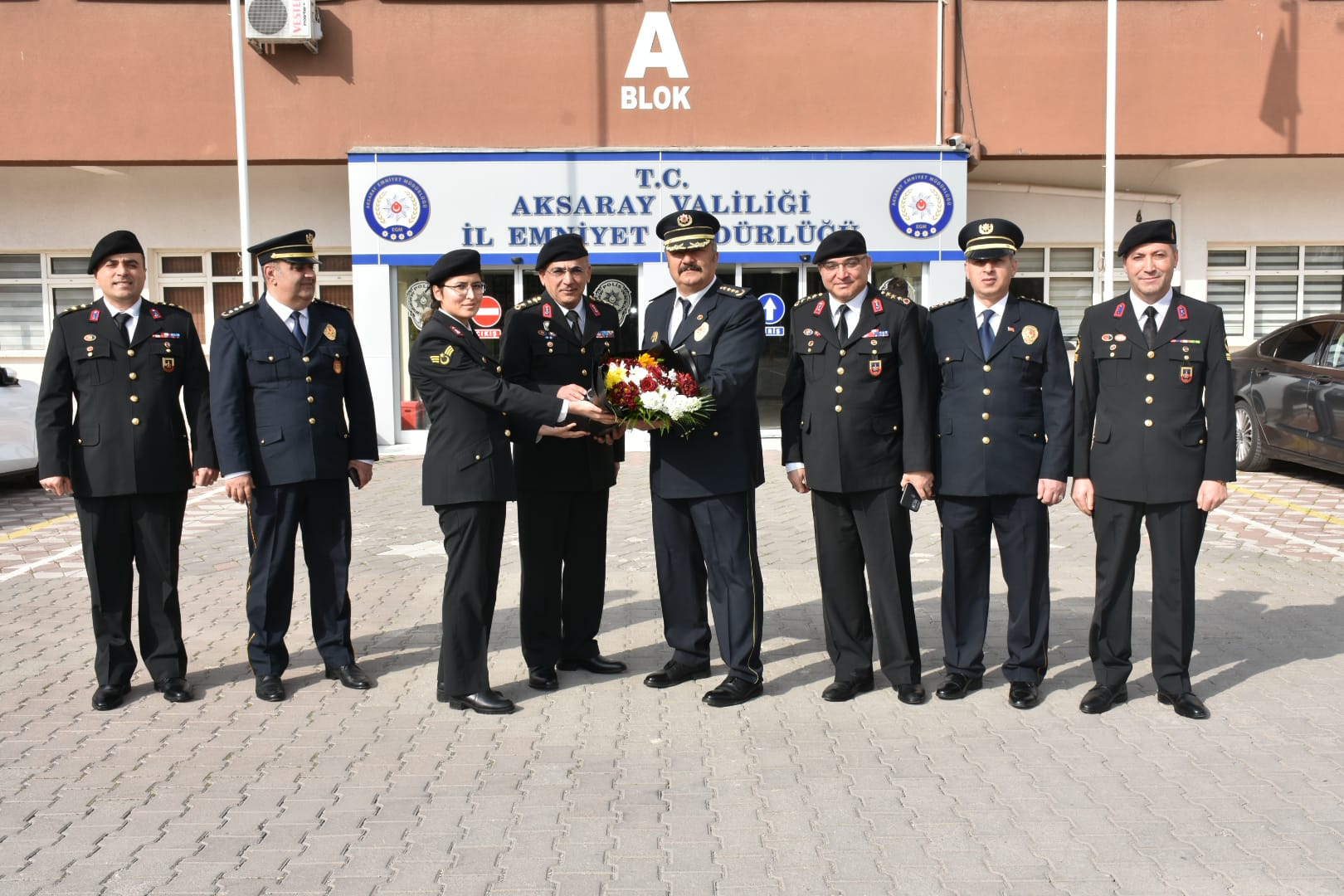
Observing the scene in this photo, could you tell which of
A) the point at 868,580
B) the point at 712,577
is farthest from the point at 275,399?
the point at 868,580

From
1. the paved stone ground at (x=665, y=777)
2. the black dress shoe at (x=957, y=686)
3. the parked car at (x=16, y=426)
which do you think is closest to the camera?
the paved stone ground at (x=665, y=777)

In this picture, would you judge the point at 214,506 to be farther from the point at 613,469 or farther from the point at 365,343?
the point at 613,469

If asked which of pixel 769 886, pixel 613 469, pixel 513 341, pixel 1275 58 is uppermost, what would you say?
pixel 1275 58

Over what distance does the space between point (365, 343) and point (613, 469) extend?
1080 centimetres

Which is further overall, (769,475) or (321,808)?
(769,475)

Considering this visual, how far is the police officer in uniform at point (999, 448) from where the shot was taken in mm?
5113

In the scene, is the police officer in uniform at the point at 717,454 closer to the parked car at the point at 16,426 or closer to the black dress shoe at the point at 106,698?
the black dress shoe at the point at 106,698

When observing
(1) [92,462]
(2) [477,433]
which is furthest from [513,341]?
(1) [92,462]

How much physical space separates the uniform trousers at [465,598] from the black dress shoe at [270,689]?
0.79 meters

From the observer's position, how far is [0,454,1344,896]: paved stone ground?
357 cm

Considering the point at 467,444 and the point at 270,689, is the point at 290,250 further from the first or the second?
the point at 270,689

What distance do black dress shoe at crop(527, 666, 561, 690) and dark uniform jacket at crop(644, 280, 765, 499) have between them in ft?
3.27

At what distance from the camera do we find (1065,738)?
15.5 feet

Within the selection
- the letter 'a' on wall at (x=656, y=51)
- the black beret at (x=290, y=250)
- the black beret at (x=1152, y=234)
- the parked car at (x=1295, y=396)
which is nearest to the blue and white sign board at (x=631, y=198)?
the letter 'a' on wall at (x=656, y=51)
